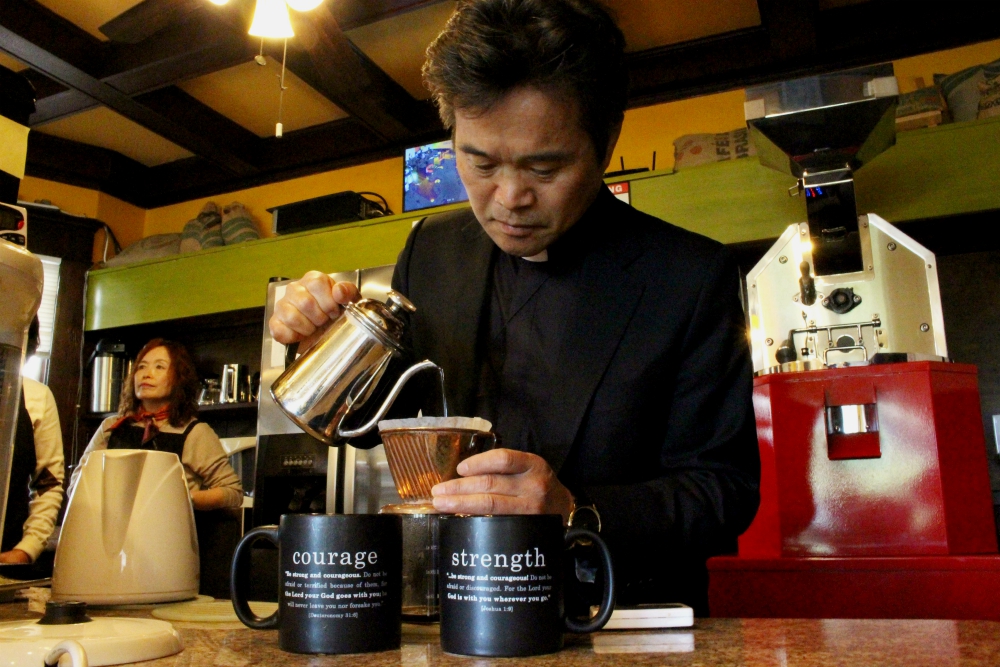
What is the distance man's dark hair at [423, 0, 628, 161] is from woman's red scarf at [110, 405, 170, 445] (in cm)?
266

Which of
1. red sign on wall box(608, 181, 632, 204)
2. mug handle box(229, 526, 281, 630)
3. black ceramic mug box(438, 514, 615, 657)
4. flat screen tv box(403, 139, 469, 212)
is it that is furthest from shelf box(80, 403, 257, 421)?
black ceramic mug box(438, 514, 615, 657)

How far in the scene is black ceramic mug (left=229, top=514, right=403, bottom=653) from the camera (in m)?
0.61

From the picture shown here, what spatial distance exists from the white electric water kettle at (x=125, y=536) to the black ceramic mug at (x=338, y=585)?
457 mm

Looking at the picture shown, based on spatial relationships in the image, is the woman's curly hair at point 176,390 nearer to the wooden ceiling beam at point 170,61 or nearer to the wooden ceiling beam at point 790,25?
the wooden ceiling beam at point 170,61

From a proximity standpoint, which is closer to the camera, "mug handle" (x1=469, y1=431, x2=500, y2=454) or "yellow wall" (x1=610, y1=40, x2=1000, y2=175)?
"mug handle" (x1=469, y1=431, x2=500, y2=454)

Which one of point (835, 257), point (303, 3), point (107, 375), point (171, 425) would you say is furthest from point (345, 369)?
point (107, 375)

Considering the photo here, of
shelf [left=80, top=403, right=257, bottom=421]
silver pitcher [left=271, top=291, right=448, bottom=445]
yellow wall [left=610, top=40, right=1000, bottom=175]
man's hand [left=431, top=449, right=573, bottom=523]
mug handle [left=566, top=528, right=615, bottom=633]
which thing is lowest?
mug handle [left=566, top=528, right=615, bottom=633]

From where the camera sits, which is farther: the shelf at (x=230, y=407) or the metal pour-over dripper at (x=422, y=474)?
the shelf at (x=230, y=407)

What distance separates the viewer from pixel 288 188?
4.57 m

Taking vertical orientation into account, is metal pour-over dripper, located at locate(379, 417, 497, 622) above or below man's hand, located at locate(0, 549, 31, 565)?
above

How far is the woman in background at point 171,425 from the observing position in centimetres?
324

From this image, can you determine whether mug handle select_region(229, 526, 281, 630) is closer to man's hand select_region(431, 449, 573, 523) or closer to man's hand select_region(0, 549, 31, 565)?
man's hand select_region(431, 449, 573, 523)

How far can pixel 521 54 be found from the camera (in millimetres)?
1032

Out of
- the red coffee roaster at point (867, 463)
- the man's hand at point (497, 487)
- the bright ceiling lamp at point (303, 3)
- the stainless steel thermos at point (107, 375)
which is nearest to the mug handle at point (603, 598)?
the man's hand at point (497, 487)
